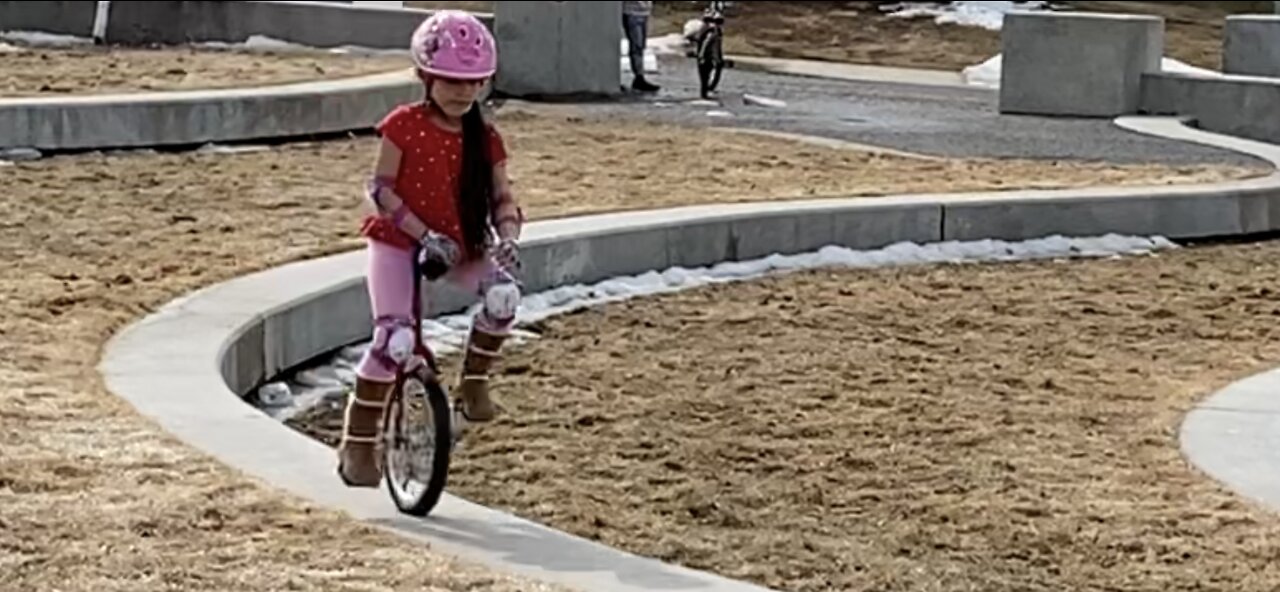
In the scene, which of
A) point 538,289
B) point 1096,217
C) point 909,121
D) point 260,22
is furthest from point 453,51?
point 260,22

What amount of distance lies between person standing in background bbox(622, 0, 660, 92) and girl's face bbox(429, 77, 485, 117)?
16.3 meters

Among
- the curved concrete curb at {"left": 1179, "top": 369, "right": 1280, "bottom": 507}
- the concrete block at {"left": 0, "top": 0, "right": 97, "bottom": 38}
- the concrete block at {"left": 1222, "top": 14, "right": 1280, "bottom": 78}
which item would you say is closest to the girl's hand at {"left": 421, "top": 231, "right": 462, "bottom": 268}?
the curved concrete curb at {"left": 1179, "top": 369, "right": 1280, "bottom": 507}

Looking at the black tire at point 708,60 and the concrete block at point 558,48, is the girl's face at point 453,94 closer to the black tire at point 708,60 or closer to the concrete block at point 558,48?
the concrete block at point 558,48

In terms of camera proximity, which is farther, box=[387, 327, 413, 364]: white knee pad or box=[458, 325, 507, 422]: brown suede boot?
box=[458, 325, 507, 422]: brown suede boot

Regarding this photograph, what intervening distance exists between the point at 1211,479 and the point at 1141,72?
14.8 metres

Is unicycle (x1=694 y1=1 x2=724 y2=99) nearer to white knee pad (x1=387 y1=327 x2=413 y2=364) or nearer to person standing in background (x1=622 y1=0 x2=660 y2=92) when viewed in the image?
person standing in background (x1=622 y1=0 x2=660 y2=92)

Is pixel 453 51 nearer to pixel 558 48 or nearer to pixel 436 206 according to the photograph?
pixel 436 206

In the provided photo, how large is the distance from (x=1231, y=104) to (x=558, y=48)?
19.1 ft

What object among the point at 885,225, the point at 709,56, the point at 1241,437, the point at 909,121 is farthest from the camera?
the point at 709,56

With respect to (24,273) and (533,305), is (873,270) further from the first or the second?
(24,273)

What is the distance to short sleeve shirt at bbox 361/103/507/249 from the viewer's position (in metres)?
6.78

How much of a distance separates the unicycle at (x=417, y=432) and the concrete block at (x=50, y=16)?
17771 mm

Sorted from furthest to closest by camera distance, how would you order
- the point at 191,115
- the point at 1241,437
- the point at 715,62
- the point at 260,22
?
1. the point at 260,22
2. the point at 715,62
3. the point at 191,115
4. the point at 1241,437

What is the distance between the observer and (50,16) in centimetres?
2441
